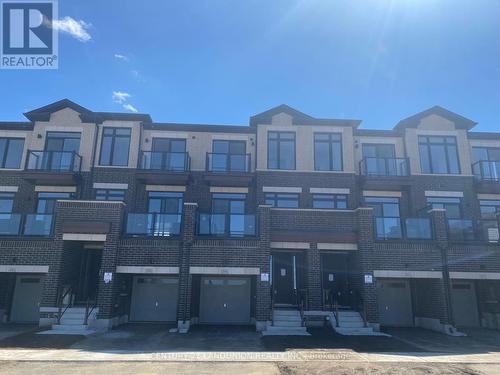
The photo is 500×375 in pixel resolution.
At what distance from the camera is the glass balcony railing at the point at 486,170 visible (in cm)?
1861

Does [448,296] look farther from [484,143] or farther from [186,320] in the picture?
[186,320]

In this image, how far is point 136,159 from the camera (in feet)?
59.3

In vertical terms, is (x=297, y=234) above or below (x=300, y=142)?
below

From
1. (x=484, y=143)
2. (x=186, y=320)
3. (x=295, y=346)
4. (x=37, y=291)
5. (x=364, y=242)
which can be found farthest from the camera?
(x=484, y=143)

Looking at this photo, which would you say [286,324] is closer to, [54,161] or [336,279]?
[336,279]

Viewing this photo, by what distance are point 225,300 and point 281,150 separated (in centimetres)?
784

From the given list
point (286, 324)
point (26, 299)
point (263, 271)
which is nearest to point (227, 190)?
point (263, 271)

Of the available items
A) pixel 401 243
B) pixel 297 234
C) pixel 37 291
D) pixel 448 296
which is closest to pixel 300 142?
pixel 297 234

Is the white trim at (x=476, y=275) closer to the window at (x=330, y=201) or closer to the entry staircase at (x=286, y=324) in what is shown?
the window at (x=330, y=201)

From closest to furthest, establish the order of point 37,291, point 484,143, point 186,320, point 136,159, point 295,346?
1. point 295,346
2. point 186,320
3. point 37,291
4. point 136,159
5. point 484,143

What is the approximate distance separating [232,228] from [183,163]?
468 cm

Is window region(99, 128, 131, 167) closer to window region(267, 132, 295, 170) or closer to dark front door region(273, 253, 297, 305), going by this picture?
window region(267, 132, 295, 170)

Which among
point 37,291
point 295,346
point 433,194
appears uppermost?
point 433,194

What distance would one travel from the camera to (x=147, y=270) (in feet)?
49.0
